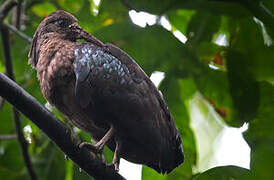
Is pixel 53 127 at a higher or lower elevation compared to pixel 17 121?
higher

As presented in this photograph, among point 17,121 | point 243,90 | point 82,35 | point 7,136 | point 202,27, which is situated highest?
point 202,27

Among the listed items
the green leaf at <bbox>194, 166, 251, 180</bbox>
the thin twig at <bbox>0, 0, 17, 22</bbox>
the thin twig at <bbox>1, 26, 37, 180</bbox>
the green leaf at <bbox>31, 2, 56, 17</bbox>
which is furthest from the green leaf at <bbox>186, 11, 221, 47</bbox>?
the green leaf at <bbox>31, 2, 56, 17</bbox>

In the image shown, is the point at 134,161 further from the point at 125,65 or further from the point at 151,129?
the point at 125,65

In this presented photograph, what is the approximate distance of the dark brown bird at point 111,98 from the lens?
3.27m

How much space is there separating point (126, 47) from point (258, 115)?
905mm

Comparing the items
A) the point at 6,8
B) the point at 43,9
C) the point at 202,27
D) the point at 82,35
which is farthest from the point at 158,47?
the point at 43,9

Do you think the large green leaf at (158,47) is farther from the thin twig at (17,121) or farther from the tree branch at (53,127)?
the thin twig at (17,121)

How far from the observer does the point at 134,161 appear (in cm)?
368

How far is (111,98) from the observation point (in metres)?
3.26

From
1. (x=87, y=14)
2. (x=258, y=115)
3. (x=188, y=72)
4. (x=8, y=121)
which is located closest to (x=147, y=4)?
(x=188, y=72)

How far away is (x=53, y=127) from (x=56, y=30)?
4.13ft

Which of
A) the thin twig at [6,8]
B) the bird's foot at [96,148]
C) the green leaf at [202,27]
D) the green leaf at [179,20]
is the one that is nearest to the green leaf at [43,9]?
the thin twig at [6,8]

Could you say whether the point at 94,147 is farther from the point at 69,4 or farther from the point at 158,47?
the point at 69,4

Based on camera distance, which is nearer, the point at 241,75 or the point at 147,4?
the point at 147,4
